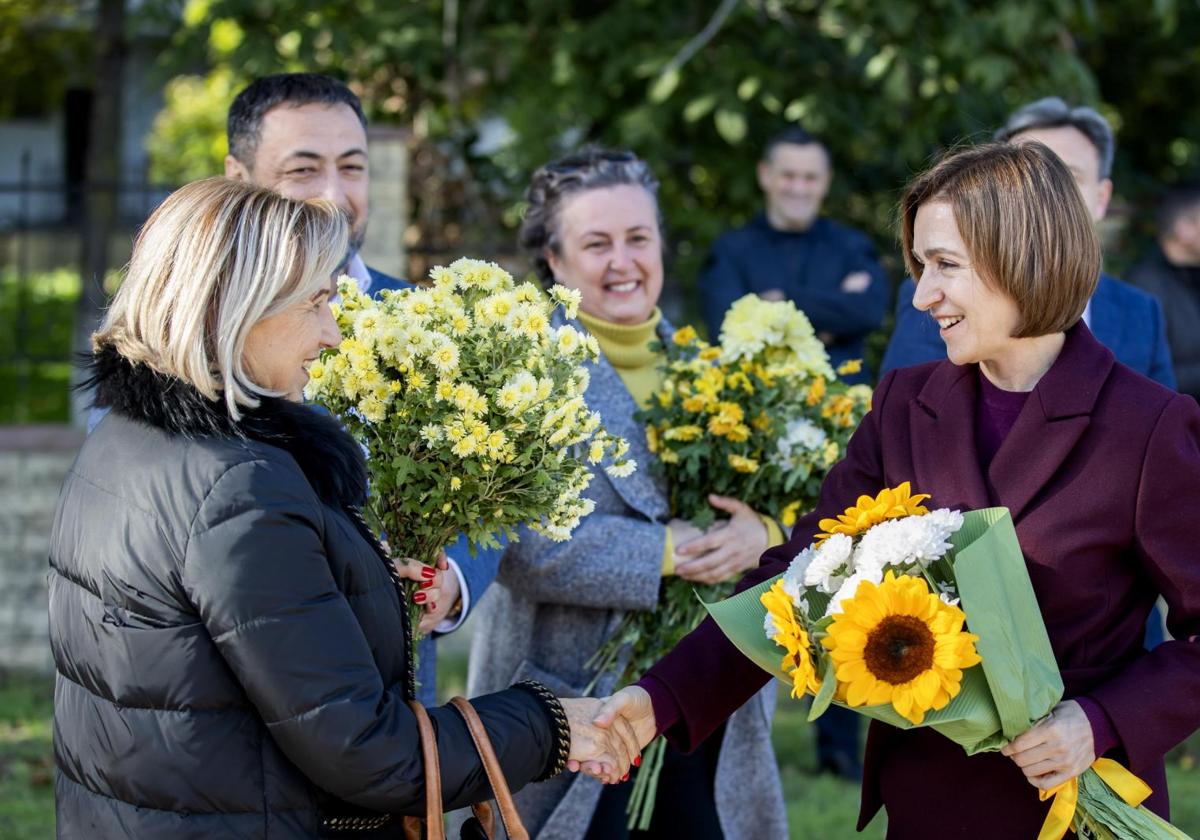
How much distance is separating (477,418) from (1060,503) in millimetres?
1003

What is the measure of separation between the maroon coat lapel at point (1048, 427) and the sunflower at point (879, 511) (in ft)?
0.49

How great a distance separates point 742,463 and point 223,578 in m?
1.60

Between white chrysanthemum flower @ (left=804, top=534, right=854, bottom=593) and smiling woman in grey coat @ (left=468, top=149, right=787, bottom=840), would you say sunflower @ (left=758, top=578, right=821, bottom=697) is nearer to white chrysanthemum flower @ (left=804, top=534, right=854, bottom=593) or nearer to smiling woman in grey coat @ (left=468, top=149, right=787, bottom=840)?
white chrysanthemum flower @ (left=804, top=534, right=854, bottom=593)

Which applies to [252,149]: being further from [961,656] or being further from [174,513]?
[961,656]

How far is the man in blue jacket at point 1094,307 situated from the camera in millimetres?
4004

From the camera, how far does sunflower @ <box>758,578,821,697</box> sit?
2.44 metres

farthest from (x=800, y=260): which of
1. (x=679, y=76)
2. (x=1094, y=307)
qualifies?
(x=1094, y=307)

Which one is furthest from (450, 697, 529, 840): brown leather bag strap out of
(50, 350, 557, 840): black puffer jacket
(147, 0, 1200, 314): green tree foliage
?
(147, 0, 1200, 314): green tree foliage

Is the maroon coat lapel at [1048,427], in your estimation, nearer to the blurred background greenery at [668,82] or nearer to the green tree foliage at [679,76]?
the blurred background greenery at [668,82]

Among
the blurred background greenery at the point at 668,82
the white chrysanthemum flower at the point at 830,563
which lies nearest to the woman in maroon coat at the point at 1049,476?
the white chrysanthemum flower at the point at 830,563

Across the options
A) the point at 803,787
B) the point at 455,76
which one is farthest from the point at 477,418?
the point at 455,76

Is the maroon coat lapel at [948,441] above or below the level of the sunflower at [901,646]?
above

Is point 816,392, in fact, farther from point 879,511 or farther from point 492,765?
point 492,765

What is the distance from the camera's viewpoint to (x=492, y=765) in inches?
95.6
